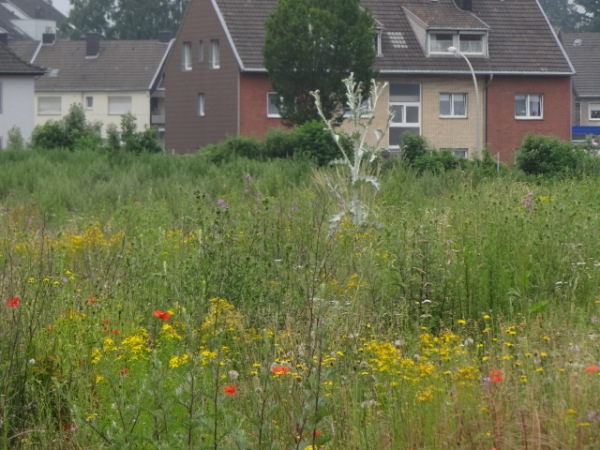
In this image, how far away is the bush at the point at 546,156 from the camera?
2962 cm

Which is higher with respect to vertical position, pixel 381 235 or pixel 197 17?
pixel 197 17

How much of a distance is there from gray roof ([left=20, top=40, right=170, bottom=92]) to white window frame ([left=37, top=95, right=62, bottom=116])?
90 cm

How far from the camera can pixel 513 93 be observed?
188 ft

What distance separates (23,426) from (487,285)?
12.5 feet

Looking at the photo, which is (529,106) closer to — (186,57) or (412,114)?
(412,114)

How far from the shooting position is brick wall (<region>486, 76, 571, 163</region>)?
57062 millimetres

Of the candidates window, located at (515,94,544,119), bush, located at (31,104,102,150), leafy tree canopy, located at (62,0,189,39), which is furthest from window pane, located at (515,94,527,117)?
leafy tree canopy, located at (62,0,189,39)

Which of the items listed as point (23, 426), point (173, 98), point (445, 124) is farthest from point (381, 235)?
point (173, 98)

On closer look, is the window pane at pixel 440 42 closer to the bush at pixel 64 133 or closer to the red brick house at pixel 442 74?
the red brick house at pixel 442 74

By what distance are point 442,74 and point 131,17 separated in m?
51.3

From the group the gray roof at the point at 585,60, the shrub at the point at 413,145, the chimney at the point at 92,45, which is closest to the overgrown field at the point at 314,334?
the shrub at the point at 413,145

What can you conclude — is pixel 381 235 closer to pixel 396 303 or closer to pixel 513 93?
pixel 396 303

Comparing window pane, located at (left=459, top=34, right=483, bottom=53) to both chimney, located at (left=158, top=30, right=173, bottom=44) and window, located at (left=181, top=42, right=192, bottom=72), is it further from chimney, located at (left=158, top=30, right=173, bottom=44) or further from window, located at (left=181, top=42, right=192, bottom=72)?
chimney, located at (left=158, top=30, right=173, bottom=44)

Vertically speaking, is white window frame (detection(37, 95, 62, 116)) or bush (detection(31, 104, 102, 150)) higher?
white window frame (detection(37, 95, 62, 116))
